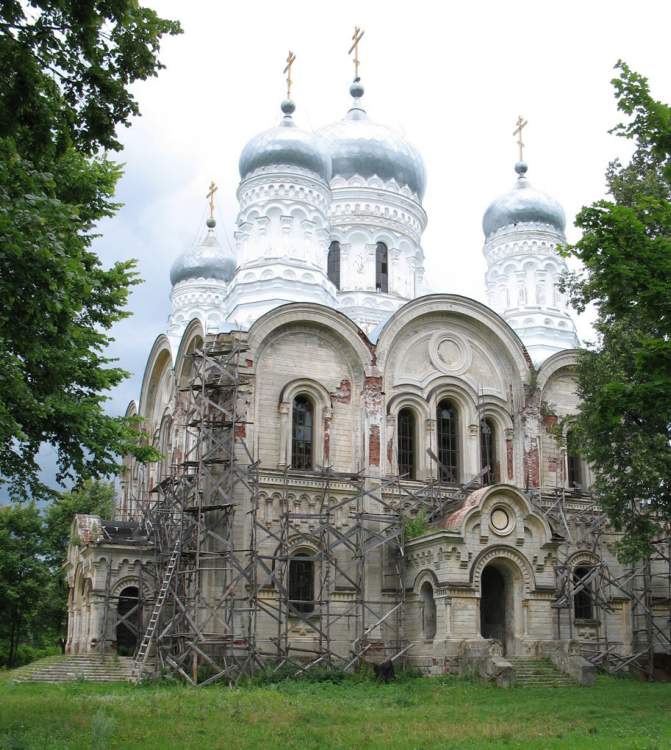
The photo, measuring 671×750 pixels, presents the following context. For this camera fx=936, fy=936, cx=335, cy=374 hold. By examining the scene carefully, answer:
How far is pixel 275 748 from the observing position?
423 inches

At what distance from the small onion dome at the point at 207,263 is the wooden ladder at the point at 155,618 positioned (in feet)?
52.3

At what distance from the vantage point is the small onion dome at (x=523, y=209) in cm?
3103

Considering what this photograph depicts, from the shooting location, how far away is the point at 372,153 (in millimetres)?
29781

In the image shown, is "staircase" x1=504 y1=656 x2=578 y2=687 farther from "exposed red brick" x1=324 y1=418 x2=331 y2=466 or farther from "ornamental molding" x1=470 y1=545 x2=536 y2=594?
"exposed red brick" x1=324 y1=418 x2=331 y2=466

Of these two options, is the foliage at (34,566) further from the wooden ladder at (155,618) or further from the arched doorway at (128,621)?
the wooden ladder at (155,618)

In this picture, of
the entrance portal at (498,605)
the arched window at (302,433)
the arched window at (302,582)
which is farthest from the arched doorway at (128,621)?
the entrance portal at (498,605)

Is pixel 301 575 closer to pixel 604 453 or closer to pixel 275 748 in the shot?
pixel 604 453

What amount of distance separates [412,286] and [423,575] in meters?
10.8

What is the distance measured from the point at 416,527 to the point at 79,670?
26.8ft

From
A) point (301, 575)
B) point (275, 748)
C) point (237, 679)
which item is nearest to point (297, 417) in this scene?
point (301, 575)

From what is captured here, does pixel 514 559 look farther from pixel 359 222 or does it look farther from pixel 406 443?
pixel 359 222

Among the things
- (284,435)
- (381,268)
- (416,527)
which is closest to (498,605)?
(416,527)

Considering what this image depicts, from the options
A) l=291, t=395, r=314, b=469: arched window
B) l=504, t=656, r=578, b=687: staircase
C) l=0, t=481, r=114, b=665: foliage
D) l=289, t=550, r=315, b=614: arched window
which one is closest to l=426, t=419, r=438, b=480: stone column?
l=291, t=395, r=314, b=469: arched window

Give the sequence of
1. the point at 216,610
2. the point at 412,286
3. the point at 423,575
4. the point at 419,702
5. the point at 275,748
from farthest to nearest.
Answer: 1. the point at 412,286
2. the point at 423,575
3. the point at 216,610
4. the point at 419,702
5. the point at 275,748
